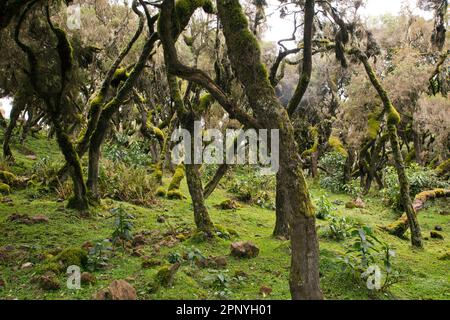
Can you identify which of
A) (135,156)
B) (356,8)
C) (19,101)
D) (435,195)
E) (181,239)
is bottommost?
(181,239)

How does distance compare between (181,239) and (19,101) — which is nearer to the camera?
(181,239)

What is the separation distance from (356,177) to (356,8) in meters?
13.2

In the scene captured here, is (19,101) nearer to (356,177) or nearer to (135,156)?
(135,156)

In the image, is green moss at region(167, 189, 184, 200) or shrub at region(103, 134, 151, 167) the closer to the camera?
green moss at region(167, 189, 184, 200)

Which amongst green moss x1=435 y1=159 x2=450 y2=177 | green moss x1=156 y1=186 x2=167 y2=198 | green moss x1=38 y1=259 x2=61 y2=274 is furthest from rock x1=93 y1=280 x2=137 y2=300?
green moss x1=435 y1=159 x2=450 y2=177

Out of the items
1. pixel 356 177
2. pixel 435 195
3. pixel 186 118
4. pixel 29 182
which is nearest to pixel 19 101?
pixel 29 182

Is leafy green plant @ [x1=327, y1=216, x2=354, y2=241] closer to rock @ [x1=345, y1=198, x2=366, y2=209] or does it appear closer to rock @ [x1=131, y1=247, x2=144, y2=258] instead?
rock @ [x1=131, y1=247, x2=144, y2=258]

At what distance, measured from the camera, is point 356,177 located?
862 inches

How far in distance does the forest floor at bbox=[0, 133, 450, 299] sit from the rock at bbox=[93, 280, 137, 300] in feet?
1.31

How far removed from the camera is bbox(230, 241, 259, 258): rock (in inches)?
265

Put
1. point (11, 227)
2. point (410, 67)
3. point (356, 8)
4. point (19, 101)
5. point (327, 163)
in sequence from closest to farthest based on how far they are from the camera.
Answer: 1. point (11, 227)
2. point (356, 8)
3. point (19, 101)
4. point (410, 67)
5. point (327, 163)

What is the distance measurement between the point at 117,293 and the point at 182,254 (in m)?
2.18

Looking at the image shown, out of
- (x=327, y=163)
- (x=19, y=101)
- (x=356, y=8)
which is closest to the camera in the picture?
(x=356, y=8)

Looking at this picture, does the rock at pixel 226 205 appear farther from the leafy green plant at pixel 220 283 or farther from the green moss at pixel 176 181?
the leafy green plant at pixel 220 283
